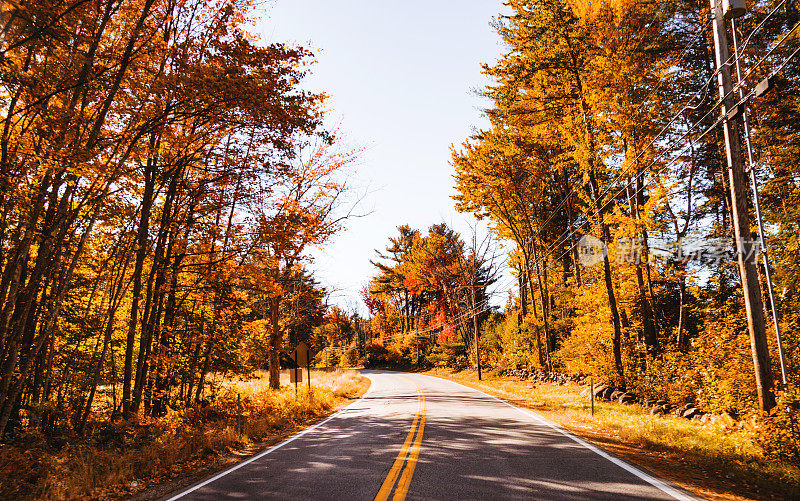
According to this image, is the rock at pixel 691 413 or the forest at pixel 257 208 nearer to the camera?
the forest at pixel 257 208

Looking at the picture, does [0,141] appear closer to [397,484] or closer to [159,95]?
[159,95]

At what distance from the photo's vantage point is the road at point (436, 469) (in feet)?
17.2

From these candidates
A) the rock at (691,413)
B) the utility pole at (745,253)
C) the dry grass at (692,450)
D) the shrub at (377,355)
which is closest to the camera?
the dry grass at (692,450)

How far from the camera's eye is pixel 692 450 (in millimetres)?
7438

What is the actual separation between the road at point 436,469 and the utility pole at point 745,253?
3547 mm

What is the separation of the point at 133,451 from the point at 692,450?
10.4 metres

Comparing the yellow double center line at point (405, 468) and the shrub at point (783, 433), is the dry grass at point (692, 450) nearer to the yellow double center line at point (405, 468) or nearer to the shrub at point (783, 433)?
the shrub at point (783, 433)

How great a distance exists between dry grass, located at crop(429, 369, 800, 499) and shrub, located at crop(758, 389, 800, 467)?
0.76 ft

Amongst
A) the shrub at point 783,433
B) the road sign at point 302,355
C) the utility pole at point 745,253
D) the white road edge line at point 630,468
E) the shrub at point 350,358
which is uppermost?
the utility pole at point 745,253

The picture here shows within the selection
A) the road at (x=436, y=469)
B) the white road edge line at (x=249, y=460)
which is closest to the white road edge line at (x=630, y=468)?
the road at (x=436, y=469)

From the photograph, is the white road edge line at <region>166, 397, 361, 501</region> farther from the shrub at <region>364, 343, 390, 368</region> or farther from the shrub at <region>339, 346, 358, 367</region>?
the shrub at <region>339, 346, 358, 367</region>

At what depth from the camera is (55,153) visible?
639cm

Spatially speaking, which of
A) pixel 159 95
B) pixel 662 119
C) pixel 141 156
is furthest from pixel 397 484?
pixel 662 119

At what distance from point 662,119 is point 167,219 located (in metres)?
18.3
